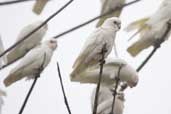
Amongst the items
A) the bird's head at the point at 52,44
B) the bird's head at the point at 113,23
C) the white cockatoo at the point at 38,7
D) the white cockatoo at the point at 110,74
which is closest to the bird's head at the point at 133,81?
the white cockatoo at the point at 110,74

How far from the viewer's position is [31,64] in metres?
2.68

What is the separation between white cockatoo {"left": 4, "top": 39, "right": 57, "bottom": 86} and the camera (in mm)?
2508

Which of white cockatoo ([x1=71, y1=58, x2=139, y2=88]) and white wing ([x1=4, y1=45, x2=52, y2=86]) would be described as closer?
white cockatoo ([x1=71, y1=58, x2=139, y2=88])


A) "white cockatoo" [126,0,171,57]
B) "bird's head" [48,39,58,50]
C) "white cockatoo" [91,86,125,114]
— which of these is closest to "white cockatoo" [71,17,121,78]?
"white cockatoo" [126,0,171,57]

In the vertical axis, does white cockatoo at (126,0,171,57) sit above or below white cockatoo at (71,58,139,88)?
above

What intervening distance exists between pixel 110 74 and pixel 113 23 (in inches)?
17.9

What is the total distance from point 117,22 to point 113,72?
1.66ft

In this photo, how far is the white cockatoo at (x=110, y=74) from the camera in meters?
2.21

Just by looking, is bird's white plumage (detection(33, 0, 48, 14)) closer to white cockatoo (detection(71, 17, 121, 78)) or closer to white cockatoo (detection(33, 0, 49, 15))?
white cockatoo (detection(33, 0, 49, 15))

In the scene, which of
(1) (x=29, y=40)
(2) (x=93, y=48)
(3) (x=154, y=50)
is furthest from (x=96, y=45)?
(1) (x=29, y=40)

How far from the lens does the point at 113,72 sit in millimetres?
2303

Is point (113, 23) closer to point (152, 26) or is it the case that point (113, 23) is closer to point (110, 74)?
point (152, 26)

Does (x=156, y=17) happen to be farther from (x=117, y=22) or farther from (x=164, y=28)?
(x=117, y=22)

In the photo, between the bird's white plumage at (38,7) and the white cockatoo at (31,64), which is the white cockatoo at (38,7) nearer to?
the bird's white plumage at (38,7)
